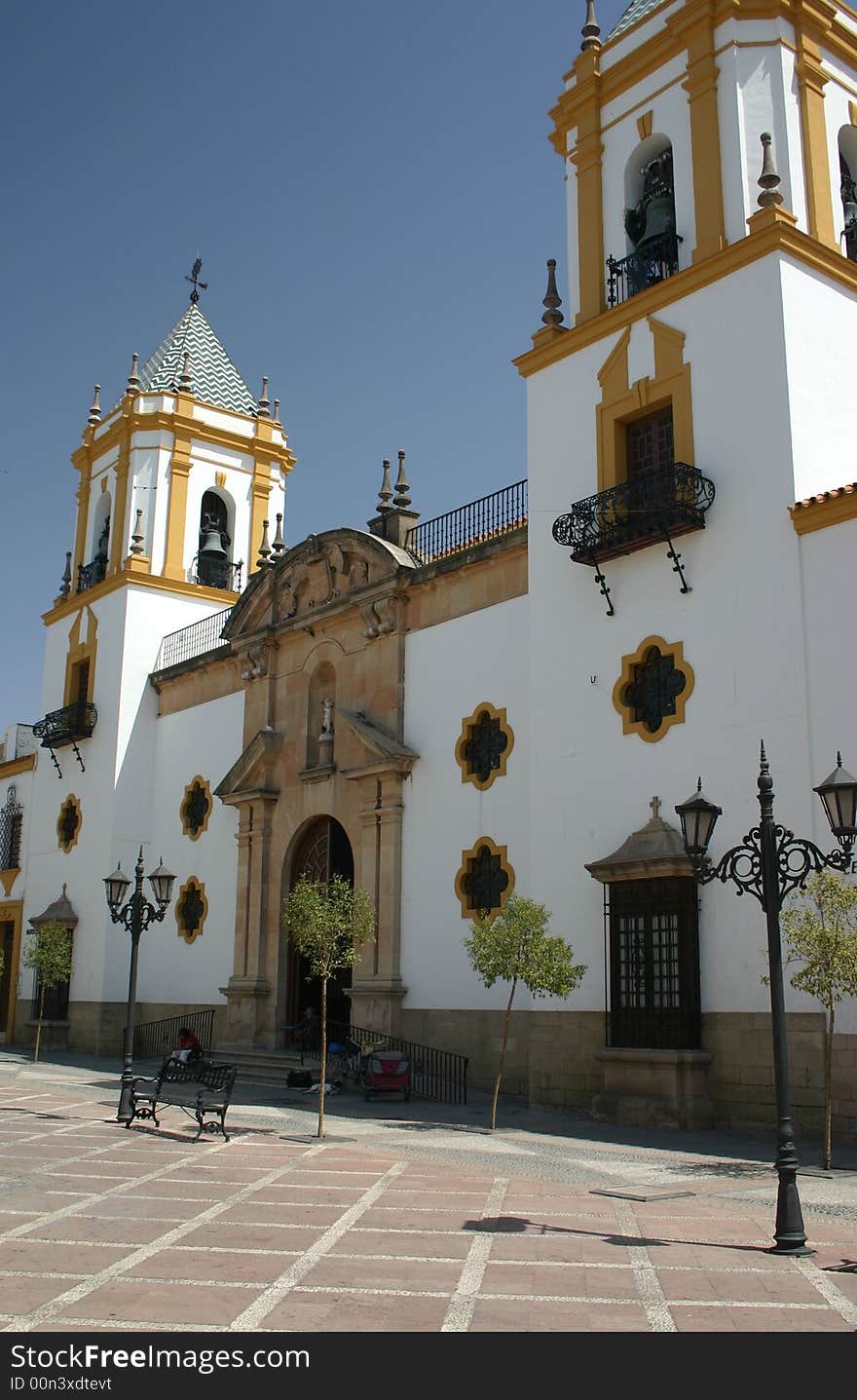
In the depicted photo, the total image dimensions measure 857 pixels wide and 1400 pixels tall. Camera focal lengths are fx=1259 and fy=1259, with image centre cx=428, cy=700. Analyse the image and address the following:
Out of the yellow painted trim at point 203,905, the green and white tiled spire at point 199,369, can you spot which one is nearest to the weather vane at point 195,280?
the green and white tiled spire at point 199,369

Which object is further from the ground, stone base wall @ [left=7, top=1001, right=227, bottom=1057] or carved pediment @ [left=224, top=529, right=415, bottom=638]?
carved pediment @ [left=224, top=529, right=415, bottom=638]

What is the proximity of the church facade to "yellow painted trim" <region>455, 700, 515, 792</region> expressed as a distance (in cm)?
7

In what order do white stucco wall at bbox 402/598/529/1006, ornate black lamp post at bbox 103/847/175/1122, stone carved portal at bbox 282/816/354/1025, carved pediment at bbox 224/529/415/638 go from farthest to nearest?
stone carved portal at bbox 282/816/354/1025, carved pediment at bbox 224/529/415/638, white stucco wall at bbox 402/598/529/1006, ornate black lamp post at bbox 103/847/175/1122

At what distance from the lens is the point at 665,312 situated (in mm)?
17516

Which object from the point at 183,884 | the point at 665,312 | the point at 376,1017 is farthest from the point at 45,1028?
the point at 665,312

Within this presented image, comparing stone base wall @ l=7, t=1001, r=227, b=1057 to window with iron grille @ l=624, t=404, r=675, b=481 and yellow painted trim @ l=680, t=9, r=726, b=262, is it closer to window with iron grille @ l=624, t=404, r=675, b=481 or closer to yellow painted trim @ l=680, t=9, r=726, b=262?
window with iron grille @ l=624, t=404, r=675, b=481

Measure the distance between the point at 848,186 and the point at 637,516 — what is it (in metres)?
6.35

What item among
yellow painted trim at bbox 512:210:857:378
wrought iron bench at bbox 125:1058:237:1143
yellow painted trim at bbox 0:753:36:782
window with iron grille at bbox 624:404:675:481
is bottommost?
wrought iron bench at bbox 125:1058:237:1143

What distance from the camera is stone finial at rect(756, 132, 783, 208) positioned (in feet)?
53.0

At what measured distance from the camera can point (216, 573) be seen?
103ft

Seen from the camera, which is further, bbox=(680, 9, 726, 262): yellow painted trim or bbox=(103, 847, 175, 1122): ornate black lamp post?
bbox=(680, 9, 726, 262): yellow painted trim

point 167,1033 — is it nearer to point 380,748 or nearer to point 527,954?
point 380,748

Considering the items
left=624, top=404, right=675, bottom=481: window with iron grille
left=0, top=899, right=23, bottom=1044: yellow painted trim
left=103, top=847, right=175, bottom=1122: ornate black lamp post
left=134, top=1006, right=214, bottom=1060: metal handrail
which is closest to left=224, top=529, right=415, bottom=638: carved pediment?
left=624, top=404, right=675, bottom=481: window with iron grille
